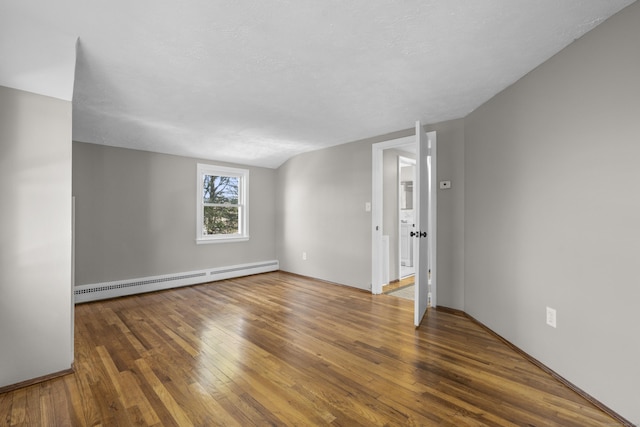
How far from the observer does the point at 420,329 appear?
286 centimetres

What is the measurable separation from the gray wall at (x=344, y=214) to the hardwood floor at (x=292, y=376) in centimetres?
84

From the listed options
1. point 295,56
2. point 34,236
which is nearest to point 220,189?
point 34,236

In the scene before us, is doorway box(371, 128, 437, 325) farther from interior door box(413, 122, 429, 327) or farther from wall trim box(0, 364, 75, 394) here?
wall trim box(0, 364, 75, 394)

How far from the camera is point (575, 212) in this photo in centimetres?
192

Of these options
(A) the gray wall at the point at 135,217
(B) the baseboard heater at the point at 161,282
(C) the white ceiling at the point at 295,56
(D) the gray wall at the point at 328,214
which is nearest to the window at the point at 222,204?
(A) the gray wall at the point at 135,217

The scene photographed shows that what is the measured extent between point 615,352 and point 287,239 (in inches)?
180

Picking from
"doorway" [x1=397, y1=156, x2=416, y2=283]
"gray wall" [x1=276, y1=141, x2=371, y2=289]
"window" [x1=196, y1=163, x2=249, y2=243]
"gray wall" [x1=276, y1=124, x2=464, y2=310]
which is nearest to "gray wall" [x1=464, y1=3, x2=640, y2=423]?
"gray wall" [x1=276, y1=124, x2=464, y2=310]

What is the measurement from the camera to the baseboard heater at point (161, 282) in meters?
3.76

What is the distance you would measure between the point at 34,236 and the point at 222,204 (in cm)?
318

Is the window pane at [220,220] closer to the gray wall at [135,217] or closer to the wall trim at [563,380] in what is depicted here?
the gray wall at [135,217]

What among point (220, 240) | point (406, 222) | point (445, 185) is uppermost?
point (445, 185)

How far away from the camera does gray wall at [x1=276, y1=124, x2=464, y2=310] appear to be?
3387 mm

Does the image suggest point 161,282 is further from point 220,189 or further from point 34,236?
point 34,236

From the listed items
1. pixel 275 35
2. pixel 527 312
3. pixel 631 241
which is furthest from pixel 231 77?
pixel 527 312
